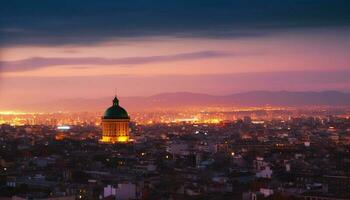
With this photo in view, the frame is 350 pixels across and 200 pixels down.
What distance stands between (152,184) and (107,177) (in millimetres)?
3589

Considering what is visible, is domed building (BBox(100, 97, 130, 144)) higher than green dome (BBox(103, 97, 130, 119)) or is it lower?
lower

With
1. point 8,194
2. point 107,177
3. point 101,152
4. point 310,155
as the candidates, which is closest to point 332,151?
point 310,155

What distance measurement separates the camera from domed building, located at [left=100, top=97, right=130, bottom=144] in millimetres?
48622

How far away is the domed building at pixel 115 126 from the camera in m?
48.6

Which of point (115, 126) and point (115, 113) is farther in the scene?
point (115, 126)

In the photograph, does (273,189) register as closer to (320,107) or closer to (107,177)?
(107,177)

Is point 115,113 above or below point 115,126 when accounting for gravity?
above

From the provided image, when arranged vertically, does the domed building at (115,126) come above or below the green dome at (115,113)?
below

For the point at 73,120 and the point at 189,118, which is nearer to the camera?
the point at 73,120

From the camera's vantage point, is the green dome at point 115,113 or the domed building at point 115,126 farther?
the green dome at point 115,113

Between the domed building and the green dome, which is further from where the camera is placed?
the green dome

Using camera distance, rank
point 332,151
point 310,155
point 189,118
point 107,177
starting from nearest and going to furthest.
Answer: point 107,177, point 310,155, point 332,151, point 189,118

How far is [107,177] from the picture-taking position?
94.5 feet

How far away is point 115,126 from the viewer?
49.2m
